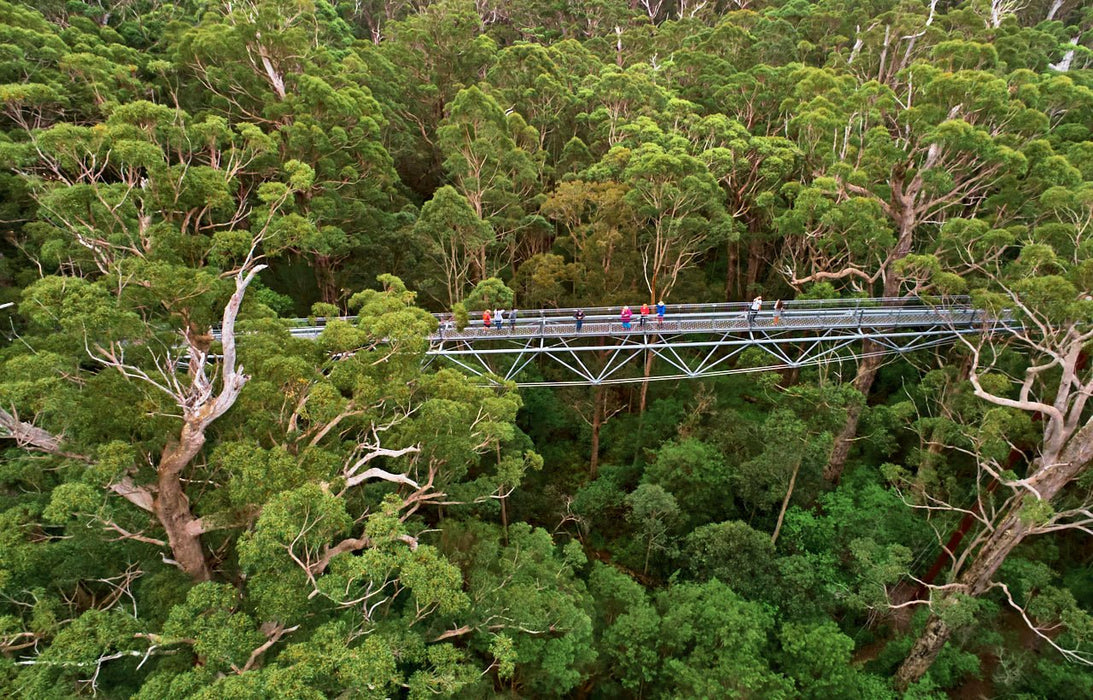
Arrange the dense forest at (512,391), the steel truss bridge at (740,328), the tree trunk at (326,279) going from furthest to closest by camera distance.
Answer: the tree trunk at (326,279) < the steel truss bridge at (740,328) < the dense forest at (512,391)

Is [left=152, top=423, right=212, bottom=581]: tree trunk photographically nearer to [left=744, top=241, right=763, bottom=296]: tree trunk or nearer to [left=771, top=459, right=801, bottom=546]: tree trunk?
[left=771, top=459, right=801, bottom=546]: tree trunk

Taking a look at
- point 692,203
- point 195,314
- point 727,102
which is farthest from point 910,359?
point 195,314

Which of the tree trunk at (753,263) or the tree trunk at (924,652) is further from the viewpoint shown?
the tree trunk at (753,263)

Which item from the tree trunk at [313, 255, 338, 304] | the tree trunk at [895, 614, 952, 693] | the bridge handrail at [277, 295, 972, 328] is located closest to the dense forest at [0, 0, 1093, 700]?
the tree trunk at [895, 614, 952, 693]

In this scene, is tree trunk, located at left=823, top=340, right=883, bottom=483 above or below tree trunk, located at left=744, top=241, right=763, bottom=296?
below

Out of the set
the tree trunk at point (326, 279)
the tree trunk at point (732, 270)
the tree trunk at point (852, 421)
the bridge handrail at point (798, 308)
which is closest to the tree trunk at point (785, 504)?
the tree trunk at point (852, 421)

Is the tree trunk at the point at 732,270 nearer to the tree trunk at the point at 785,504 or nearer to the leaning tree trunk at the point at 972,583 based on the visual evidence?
the tree trunk at the point at 785,504
